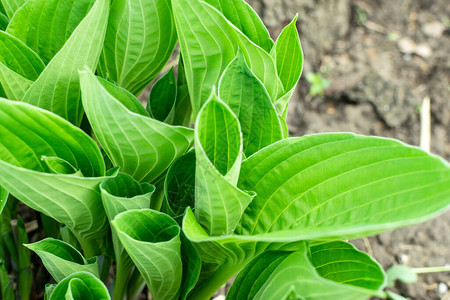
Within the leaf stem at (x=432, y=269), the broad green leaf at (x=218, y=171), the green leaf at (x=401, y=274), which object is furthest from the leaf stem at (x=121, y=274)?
the leaf stem at (x=432, y=269)

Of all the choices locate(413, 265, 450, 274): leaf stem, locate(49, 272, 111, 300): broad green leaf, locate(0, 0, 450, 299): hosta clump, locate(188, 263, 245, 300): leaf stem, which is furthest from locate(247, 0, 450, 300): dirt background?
locate(49, 272, 111, 300): broad green leaf

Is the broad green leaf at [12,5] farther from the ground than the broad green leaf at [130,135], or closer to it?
farther from the ground

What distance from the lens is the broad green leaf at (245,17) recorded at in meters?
0.67

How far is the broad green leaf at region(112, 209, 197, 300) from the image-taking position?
21.0 inches

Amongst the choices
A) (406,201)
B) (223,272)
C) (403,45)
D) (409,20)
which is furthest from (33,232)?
(409,20)

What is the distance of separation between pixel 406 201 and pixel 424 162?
4 centimetres

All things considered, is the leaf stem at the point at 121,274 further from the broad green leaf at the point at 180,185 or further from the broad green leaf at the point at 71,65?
the broad green leaf at the point at 71,65

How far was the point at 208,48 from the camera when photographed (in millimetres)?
625

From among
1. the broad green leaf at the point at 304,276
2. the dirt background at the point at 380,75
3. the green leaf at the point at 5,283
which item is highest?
the dirt background at the point at 380,75

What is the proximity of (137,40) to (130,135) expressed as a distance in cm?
22

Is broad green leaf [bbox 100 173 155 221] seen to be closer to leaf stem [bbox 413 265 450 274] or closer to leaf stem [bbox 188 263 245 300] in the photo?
leaf stem [bbox 188 263 245 300]

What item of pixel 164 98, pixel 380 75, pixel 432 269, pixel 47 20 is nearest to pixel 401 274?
pixel 432 269

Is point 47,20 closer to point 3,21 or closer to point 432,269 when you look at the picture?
point 3,21

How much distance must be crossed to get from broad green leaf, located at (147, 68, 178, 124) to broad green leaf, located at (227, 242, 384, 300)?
28cm
